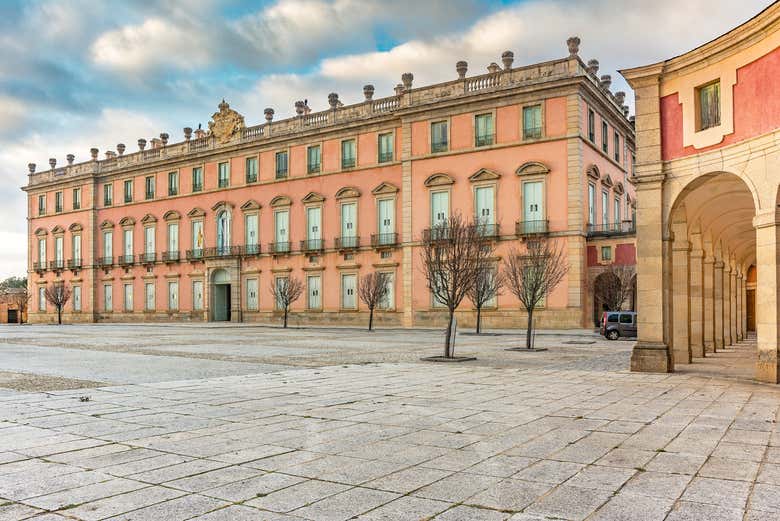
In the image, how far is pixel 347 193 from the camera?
43.0 meters

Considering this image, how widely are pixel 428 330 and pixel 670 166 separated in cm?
2358

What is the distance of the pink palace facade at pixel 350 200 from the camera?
116ft

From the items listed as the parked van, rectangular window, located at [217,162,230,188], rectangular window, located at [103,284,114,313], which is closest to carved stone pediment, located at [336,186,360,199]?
rectangular window, located at [217,162,230,188]

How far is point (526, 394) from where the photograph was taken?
10.3m

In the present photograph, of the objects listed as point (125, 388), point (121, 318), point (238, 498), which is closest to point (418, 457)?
point (238, 498)

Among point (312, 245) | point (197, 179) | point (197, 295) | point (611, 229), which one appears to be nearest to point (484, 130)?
point (611, 229)

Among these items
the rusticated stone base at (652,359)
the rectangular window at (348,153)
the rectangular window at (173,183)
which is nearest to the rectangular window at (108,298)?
the rectangular window at (173,183)

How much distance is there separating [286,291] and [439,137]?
1263 cm

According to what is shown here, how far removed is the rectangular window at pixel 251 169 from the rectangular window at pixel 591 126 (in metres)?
23.0

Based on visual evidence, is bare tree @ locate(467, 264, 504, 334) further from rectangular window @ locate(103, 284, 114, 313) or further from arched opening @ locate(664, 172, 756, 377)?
rectangular window @ locate(103, 284, 114, 313)

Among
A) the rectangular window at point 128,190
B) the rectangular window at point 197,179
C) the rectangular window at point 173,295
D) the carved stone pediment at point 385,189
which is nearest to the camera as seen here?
the carved stone pediment at point 385,189

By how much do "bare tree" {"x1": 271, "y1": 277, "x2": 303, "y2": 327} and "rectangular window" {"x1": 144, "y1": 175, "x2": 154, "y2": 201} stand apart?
15.7 metres

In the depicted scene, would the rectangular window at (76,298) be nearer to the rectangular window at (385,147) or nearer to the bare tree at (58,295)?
the bare tree at (58,295)

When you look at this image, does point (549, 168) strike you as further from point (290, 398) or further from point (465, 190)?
point (290, 398)
